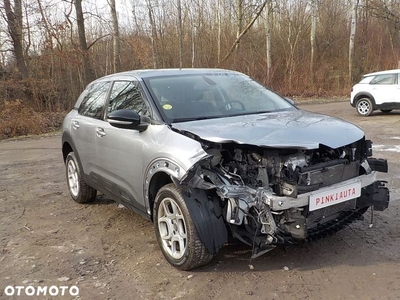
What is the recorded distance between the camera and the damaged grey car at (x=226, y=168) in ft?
10.5

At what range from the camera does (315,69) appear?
1064 inches

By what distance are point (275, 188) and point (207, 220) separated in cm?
61

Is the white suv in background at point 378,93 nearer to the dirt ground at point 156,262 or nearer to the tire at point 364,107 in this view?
the tire at point 364,107

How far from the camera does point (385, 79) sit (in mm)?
13891

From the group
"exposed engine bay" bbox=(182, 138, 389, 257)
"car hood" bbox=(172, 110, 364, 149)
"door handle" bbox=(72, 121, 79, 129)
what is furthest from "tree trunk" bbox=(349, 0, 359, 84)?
"exposed engine bay" bbox=(182, 138, 389, 257)

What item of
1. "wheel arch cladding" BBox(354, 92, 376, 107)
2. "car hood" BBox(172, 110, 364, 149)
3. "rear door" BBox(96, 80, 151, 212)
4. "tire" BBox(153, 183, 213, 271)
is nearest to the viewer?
"car hood" BBox(172, 110, 364, 149)

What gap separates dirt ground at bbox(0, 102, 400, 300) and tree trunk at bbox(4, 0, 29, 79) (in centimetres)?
1376

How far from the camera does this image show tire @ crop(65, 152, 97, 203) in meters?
5.47

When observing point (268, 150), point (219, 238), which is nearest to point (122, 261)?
point (219, 238)

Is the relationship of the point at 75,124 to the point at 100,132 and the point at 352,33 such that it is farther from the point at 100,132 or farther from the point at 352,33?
the point at 352,33

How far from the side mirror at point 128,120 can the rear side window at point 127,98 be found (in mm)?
175

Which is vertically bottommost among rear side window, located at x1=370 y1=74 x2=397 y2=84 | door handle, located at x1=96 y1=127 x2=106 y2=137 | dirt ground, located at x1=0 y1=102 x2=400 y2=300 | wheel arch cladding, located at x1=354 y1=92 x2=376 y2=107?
dirt ground, located at x1=0 y1=102 x2=400 y2=300

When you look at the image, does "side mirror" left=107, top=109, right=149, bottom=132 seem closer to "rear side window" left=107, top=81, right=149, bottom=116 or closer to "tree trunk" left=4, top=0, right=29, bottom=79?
"rear side window" left=107, top=81, right=149, bottom=116

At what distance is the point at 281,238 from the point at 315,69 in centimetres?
2560
